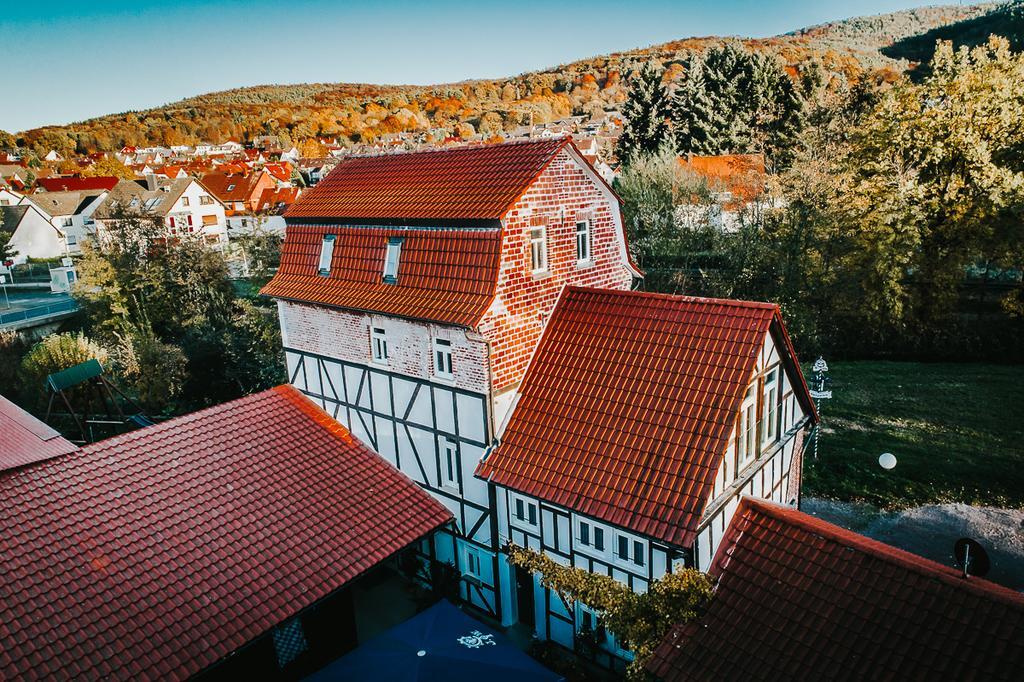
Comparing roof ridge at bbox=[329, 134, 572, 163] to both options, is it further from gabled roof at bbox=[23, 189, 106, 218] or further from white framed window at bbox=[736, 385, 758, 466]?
gabled roof at bbox=[23, 189, 106, 218]

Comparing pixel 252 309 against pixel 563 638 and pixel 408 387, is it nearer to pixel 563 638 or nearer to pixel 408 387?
pixel 408 387

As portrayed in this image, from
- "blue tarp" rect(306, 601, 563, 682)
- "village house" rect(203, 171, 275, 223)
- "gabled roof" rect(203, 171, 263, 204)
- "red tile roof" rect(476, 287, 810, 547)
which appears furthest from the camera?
"gabled roof" rect(203, 171, 263, 204)

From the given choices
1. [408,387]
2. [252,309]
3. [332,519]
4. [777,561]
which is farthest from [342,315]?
[252,309]

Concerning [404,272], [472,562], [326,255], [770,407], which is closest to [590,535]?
[472,562]

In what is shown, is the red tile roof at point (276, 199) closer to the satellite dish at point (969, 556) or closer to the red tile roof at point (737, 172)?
the red tile roof at point (737, 172)

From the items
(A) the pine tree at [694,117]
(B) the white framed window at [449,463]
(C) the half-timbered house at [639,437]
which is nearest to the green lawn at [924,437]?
(C) the half-timbered house at [639,437]

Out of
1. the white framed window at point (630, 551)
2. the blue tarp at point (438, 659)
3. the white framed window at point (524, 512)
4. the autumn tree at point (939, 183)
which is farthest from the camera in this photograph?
the autumn tree at point (939, 183)

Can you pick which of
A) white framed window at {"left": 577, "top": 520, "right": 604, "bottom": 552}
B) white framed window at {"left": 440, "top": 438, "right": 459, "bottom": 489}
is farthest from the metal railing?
white framed window at {"left": 577, "top": 520, "right": 604, "bottom": 552}

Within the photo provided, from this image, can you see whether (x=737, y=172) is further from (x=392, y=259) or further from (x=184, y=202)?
(x=184, y=202)
